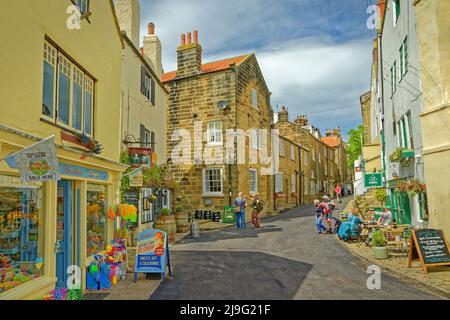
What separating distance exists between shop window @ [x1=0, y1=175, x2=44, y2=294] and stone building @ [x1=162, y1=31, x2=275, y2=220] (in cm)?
1496

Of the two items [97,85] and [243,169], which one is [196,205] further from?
[97,85]

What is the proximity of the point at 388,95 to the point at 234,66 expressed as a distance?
8.74m

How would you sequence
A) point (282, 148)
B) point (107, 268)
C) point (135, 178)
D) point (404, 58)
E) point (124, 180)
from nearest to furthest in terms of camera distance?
point (107, 268) < point (135, 178) < point (124, 180) < point (404, 58) < point (282, 148)

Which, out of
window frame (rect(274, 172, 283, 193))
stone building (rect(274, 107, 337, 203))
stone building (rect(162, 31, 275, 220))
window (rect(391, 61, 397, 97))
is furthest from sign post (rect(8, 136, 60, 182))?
stone building (rect(274, 107, 337, 203))

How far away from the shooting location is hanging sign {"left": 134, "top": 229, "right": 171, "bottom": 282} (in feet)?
27.5

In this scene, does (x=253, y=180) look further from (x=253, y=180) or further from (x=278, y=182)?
Result: (x=278, y=182)

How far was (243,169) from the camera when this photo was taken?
2178cm

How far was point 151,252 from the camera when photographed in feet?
27.9

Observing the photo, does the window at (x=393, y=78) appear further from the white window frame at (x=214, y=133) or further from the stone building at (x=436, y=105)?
the white window frame at (x=214, y=133)

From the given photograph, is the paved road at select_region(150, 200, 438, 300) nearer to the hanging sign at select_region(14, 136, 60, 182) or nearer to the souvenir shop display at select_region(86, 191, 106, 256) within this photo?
the souvenir shop display at select_region(86, 191, 106, 256)

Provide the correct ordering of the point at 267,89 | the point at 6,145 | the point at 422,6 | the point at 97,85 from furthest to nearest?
the point at 267,89, the point at 422,6, the point at 97,85, the point at 6,145

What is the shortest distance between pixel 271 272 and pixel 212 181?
1296 centimetres

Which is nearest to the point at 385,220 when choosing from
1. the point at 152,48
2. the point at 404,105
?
the point at 404,105
